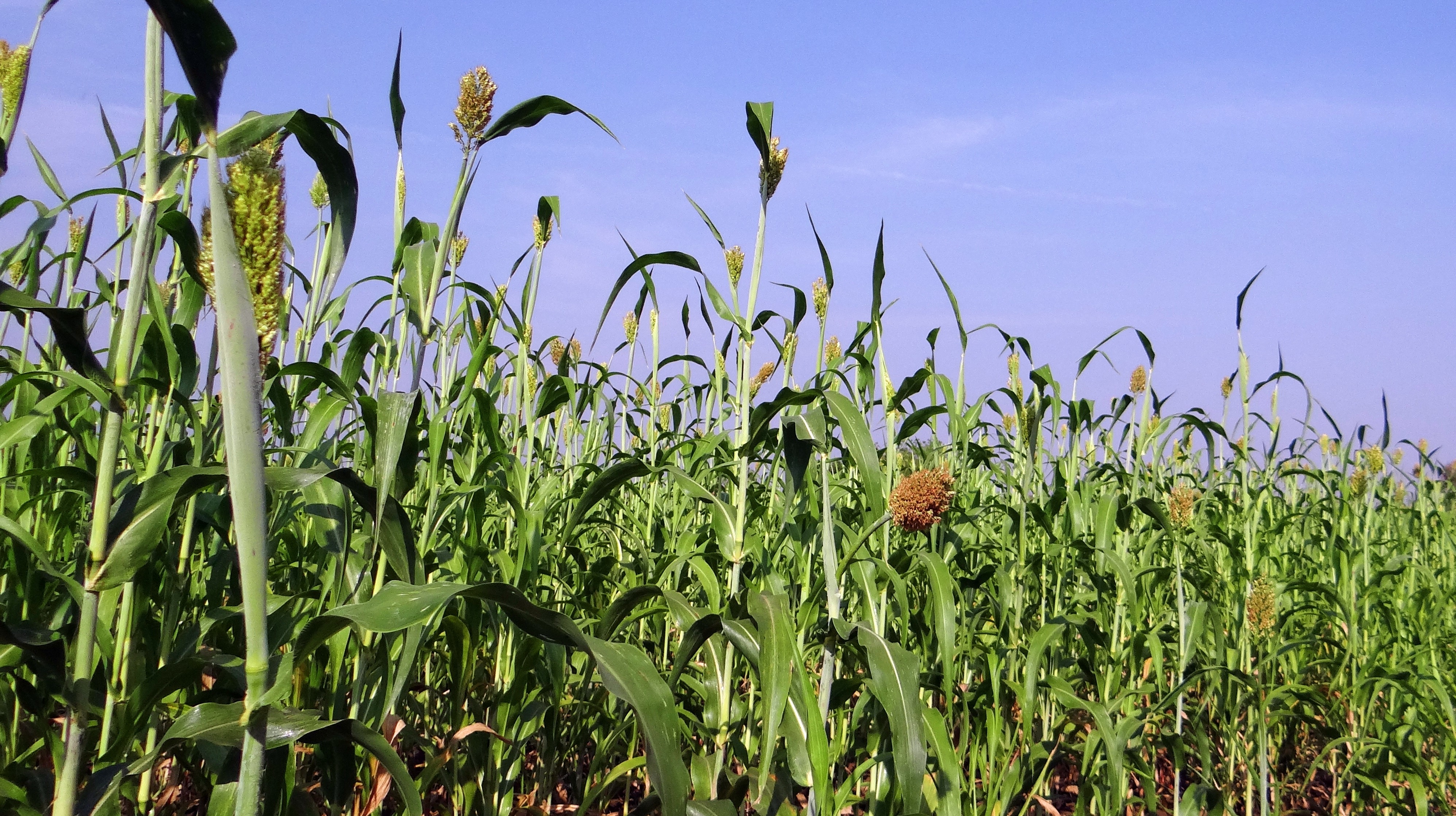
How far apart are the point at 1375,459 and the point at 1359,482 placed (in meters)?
0.16

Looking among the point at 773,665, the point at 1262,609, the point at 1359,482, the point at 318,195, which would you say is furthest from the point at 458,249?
the point at 1359,482

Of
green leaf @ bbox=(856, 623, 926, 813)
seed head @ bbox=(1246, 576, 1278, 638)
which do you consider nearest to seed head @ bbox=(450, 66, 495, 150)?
green leaf @ bbox=(856, 623, 926, 813)

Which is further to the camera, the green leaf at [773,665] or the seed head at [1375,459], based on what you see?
the seed head at [1375,459]

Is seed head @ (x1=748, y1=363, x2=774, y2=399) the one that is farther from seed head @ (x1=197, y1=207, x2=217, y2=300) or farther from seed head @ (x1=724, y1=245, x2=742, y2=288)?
seed head @ (x1=197, y1=207, x2=217, y2=300)

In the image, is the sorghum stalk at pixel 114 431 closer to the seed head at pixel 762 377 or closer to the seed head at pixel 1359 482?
the seed head at pixel 762 377

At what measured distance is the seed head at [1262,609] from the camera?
2082 mm

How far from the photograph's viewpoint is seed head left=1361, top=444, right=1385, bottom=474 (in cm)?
311

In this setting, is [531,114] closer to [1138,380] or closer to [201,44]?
[201,44]

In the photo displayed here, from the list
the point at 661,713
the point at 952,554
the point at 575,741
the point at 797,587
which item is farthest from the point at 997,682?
the point at 661,713

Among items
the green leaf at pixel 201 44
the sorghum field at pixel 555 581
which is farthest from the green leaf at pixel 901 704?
the green leaf at pixel 201 44

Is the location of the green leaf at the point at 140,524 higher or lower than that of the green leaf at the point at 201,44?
lower

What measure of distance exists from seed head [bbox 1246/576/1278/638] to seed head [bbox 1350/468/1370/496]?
3.79 feet

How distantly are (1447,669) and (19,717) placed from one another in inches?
154

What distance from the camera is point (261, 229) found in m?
0.67
